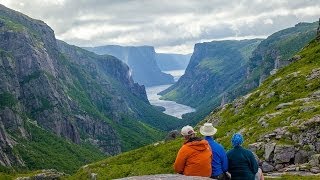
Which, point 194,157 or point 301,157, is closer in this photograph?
point 194,157

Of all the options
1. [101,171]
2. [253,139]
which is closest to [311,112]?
[253,139]

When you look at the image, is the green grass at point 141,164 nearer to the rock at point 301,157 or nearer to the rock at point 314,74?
the rock at point 301,157

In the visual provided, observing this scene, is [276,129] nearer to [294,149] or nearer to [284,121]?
[284,121]

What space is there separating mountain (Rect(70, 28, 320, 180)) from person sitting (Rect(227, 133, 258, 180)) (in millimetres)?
12902

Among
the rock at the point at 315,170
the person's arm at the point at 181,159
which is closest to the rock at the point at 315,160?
the rock at the point at 315,170

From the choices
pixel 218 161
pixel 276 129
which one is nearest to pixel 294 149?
pixel 276 129

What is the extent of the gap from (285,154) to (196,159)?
20.0m

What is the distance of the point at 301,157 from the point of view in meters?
40.6

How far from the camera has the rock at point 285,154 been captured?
4094 cm

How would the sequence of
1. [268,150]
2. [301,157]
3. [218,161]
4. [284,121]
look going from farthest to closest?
1. [284,121]
2. [268,150]
3. [301,157]
4. [218,161]

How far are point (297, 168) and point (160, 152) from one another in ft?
78.6

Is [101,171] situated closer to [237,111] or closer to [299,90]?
[237,111]

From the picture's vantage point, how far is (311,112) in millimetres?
45562

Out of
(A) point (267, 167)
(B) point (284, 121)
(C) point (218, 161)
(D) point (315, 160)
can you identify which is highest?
(C) point (218, 161)
